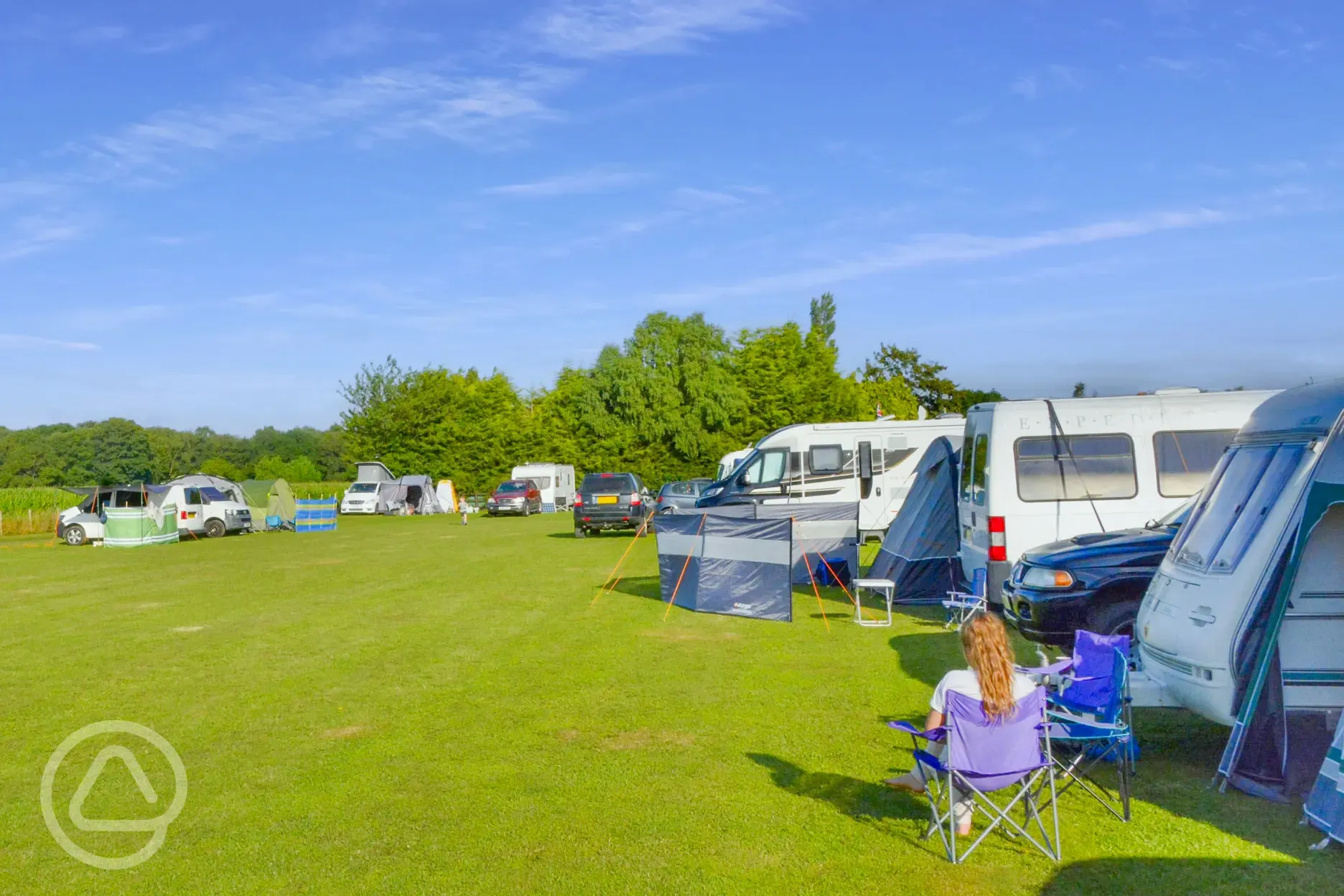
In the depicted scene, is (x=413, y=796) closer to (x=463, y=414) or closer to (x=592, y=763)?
(x=592, y=763)

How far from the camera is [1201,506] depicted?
707cm

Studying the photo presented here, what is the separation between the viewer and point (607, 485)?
30.5 meters

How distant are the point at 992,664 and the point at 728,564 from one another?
8781 mm

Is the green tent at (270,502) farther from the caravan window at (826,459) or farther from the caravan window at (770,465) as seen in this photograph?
the caravan window at (826,459)

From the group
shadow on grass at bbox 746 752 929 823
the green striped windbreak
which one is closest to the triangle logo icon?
shadow on grass at bbox 746 752 929 823

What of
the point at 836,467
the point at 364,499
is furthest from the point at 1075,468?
the point at 364,499

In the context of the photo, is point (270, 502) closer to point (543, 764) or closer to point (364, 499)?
point (364, 499)

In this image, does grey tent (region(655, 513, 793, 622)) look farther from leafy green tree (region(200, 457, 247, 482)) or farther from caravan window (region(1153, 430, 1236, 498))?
leafy green tree (region(200, 457, 247, 482))

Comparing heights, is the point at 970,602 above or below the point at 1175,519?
below

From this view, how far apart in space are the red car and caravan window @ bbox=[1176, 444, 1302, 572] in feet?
131

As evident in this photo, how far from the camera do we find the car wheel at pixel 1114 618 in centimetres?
942

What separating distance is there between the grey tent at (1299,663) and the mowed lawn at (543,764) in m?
0.27

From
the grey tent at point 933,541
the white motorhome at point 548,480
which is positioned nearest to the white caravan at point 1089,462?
the grey tent at point 933,541

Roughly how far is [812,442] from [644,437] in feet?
115
